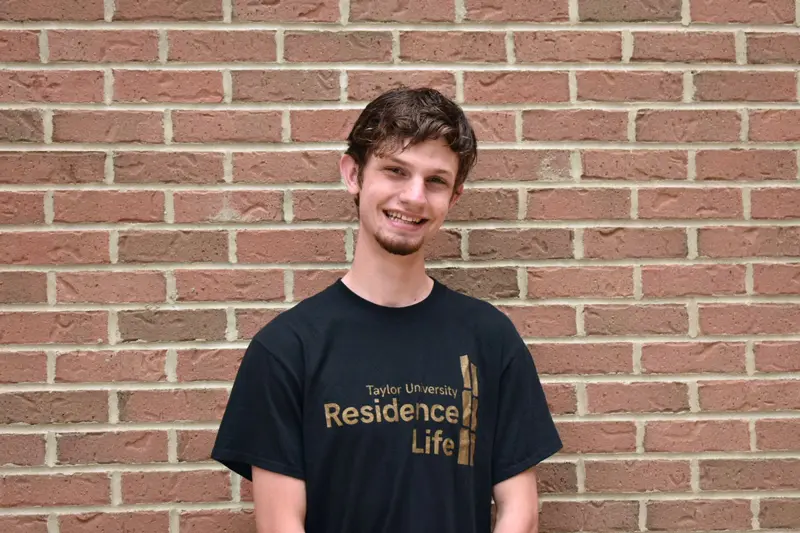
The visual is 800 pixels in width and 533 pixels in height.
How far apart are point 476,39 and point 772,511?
1.81 metres

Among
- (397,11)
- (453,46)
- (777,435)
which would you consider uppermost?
(397,11)

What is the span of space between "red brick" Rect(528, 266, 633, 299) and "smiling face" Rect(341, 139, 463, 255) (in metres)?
0.55

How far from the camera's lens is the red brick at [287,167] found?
2.53 metres

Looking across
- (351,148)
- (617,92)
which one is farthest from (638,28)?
(351,148)

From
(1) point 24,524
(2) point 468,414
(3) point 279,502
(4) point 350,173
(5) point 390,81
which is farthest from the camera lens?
(5) point 390,81

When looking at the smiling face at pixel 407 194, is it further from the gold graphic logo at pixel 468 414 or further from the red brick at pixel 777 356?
the red brick at pixel 777 356

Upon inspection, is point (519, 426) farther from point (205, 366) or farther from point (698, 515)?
point (205, 366)

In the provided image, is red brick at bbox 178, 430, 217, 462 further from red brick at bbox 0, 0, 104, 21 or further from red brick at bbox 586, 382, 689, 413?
red brick at bbox 0, 0, 104, 21

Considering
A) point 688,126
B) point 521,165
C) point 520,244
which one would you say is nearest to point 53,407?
point 520,244

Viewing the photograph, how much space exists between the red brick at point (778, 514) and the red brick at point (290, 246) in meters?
1.59

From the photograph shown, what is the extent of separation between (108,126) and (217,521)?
1.28 meters

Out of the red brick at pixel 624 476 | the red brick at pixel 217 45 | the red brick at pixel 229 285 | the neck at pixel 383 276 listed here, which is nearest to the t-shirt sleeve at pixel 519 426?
the neck at pixel 383 276

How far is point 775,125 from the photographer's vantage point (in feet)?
8.66

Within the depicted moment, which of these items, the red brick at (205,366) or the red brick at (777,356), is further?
the red brick at (777,356)
